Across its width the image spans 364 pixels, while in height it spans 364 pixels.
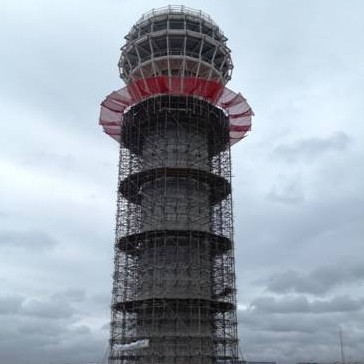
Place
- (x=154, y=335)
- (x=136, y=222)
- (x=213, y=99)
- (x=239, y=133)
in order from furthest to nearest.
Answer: (x=239, y=133) → (x=213, y=99) → (x=136, y=222) → (x=154, y=335)

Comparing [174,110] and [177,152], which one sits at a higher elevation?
[174,110]

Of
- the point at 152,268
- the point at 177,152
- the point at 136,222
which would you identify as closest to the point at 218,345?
the point at 152,268

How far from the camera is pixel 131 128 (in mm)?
57562

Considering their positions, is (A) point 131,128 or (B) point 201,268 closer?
(B) point 201,268

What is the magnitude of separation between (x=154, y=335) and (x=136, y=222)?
11.2 metres

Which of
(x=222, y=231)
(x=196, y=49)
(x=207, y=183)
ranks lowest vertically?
(x=222, y=231)

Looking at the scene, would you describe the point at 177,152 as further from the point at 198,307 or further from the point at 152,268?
the point at 198,307

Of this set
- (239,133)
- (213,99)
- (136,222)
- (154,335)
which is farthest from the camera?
(239,133)

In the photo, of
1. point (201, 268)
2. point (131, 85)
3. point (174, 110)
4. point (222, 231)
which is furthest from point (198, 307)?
point (131, 85)

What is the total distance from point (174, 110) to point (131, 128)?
17.6ft

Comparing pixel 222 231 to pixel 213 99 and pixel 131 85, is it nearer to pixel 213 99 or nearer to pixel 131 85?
pixel 213 99

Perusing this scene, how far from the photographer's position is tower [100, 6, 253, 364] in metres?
48.3

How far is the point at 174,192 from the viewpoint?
52625 mm

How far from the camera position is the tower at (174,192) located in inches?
1902
